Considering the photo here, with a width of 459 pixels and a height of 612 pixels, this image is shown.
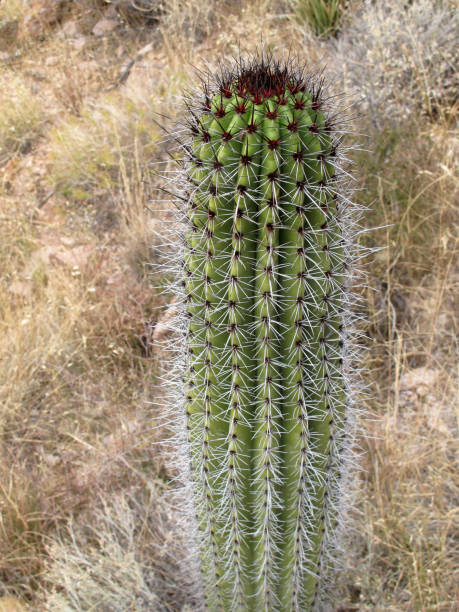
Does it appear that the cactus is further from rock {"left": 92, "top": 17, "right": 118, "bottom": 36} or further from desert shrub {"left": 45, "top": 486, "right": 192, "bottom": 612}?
rock {"left": 92, "top": 17, "right": 118, "bottom": 36}

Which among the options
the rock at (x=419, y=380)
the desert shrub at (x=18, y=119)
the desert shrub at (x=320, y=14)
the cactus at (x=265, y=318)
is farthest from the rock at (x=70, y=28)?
the cactus at (x=265, y=318)

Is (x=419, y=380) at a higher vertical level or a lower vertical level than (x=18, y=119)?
lower

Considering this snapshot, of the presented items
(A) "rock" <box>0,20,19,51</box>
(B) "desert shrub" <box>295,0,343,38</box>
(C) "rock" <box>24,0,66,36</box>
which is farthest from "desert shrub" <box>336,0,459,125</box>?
(A) "rock" <box>0,20,19,51</box>

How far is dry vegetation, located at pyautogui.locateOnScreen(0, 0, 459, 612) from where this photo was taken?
92.2 inches

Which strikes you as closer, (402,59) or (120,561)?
(120,561)

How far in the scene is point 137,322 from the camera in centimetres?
333

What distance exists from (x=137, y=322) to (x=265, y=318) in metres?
2.07

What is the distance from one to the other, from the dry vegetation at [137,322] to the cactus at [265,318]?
59 centimetres

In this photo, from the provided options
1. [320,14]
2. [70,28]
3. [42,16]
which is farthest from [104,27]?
[320,14]

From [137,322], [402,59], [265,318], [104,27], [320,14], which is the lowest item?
[137,322]

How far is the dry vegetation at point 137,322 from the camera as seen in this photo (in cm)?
234

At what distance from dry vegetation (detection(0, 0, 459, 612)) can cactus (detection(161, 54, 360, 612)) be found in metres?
0.59

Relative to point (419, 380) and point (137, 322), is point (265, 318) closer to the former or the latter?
point (419, 380)

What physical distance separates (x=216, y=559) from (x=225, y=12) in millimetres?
5334
